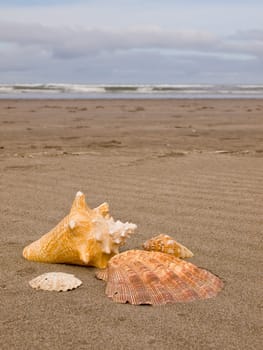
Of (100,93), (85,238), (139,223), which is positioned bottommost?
(139,223)

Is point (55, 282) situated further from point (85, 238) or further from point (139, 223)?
point (139, 223)

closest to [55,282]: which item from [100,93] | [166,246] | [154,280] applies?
[154,280]

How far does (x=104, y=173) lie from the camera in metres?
6.51

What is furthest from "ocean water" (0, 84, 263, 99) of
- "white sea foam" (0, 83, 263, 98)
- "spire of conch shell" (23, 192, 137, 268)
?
"spire of conch shell" (23, 192, 137, 268)

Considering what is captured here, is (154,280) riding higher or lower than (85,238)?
lower

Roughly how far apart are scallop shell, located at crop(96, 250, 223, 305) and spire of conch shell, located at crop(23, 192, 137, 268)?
0.14 metres

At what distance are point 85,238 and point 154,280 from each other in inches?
21.3

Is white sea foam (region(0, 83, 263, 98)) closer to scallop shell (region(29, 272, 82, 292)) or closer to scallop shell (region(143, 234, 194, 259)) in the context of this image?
scallop shell (region(143, 234, 194, 259))

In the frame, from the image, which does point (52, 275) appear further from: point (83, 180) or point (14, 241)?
point (83, 180)

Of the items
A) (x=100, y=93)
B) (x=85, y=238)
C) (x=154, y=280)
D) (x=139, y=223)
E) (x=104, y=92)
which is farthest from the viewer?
(x=104, y=92)

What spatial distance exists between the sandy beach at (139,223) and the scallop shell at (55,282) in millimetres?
41

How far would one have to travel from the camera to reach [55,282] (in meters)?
2.96

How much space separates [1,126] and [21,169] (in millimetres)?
6378

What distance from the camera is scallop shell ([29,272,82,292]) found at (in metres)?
2.94
